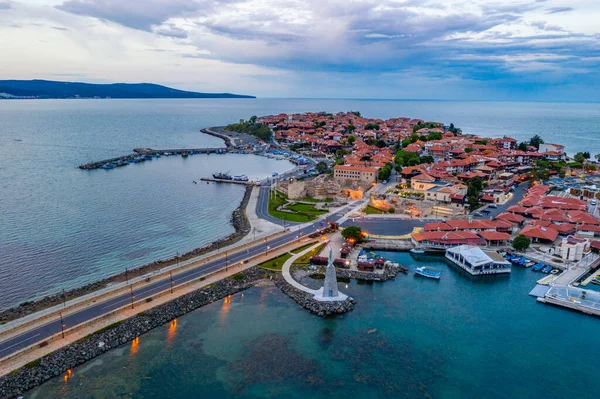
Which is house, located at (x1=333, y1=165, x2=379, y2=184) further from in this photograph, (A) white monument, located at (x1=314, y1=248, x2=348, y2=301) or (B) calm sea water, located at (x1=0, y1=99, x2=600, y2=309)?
(A) white monument, located at (x1=314, y1=248, x2=348, y2=301)

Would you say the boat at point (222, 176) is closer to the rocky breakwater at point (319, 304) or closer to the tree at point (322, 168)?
the tree at point (322, 168)

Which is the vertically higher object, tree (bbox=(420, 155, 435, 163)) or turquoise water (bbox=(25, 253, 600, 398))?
tree (bbox=(420, 155, 435, 163))

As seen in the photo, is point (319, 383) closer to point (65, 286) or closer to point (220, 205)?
point (65, 286)

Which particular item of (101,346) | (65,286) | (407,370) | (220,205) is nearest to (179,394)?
(101,346)

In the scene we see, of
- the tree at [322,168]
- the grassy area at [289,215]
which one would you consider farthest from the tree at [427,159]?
the grassy area at [289,215]

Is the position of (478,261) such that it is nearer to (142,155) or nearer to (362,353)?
(362,353)

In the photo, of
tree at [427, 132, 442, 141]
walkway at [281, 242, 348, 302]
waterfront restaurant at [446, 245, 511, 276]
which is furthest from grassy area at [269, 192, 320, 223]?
tree at [427, 132, 442, 141]
